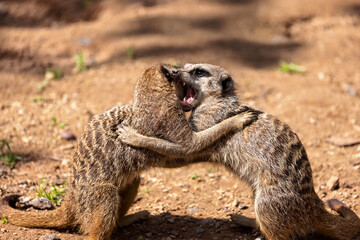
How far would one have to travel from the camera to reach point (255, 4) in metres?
8.09

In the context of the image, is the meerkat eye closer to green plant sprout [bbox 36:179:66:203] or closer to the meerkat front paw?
the meerkat front paw

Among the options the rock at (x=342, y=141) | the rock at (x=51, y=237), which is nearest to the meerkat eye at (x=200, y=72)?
the rock at (x=51, y=237)

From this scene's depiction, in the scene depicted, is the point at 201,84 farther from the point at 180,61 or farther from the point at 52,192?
the point at 180,61

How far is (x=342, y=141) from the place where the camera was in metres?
4.93

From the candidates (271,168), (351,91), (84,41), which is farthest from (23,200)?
(351,91)

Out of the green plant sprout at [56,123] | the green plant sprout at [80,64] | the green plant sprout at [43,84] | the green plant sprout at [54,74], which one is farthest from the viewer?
the green plant sprout at [80,64]

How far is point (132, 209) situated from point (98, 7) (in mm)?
5109

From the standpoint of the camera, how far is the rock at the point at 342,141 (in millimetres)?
4879

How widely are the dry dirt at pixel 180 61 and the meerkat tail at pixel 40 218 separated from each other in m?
0.06

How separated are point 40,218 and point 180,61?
3.29 meters

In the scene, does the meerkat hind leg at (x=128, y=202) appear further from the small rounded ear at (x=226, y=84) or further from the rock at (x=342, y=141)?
the rock at (x=342, y=141)

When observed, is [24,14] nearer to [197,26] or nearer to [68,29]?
[68,29]

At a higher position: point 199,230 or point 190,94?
point 190,94

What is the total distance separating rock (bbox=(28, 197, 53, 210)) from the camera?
3764 millimetres
